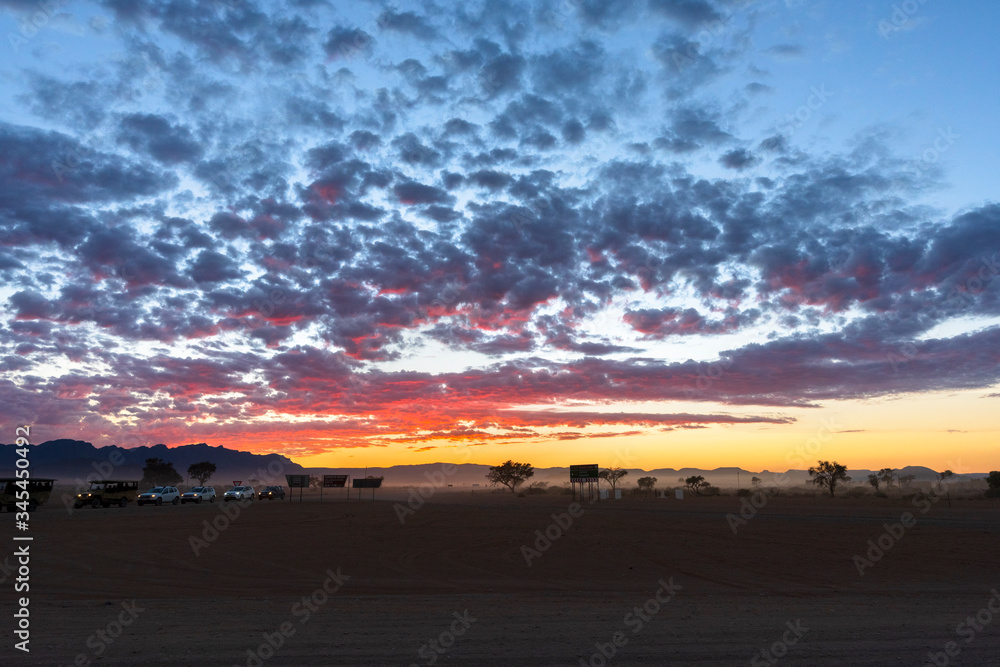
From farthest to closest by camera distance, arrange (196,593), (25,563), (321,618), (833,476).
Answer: (833,476)
(25,563)
(196,593)
(321,618)

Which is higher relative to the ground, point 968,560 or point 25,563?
point 25,563

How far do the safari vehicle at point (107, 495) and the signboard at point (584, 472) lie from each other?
4208cm

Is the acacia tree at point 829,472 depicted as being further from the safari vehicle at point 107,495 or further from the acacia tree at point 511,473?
the safari vehicle at point 107,495

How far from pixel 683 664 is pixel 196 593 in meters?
10.9

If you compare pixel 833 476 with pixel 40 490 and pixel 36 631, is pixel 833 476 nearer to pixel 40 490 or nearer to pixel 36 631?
pixel 40 490

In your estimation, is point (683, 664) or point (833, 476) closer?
point (683, 664)

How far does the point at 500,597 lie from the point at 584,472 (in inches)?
2212

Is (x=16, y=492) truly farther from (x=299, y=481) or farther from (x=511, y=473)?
(x=511, y=473)

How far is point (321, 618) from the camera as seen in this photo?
35.4ft

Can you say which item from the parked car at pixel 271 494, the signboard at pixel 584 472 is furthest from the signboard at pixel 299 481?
the signboard at pixel 584 472

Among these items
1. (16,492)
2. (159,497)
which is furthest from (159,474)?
(16,492)

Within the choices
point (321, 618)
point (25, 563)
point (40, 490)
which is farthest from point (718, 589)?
point (40, 490)

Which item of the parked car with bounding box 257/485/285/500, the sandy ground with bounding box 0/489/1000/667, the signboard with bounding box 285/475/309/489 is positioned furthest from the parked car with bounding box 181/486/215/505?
the sandy ground with bounding box 0/489/1000/667

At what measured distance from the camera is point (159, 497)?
56938mm
